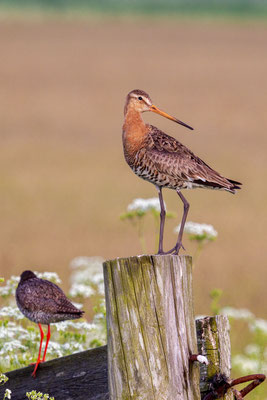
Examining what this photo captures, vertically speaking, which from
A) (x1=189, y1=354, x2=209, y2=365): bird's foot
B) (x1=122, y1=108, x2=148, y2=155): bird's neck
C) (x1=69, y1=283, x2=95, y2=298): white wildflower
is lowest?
(x1=189, y1=354, x2=209, y2=365): bird's foot

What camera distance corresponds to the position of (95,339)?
21.1 ft

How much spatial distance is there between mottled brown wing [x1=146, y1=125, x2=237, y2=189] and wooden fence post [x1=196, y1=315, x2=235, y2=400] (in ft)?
4.87

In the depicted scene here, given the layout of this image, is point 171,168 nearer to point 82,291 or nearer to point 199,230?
point 199,230

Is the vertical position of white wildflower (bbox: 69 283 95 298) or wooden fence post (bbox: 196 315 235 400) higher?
white wildflower (bbox: 69 283 95 298)

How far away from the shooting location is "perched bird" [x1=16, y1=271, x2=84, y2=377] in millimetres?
5605

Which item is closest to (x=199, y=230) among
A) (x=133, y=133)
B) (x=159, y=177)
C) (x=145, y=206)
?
(x=145, y=206)

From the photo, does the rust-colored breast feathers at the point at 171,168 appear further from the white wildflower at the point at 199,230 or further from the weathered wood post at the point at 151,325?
the weathered wood post at the point at 151,325

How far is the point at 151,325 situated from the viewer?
11.9ft

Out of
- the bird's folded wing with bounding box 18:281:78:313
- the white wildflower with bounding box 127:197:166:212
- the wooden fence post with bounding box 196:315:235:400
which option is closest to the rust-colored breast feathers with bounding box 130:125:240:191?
the bird's folded wing with bounding box 18:281:78:313

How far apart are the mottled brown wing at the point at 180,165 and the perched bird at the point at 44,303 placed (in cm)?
118

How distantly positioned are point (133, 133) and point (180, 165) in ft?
1.35

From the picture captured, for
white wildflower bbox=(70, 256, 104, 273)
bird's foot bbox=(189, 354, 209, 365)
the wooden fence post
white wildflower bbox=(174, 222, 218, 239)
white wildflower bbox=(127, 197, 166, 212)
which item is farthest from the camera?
white wildflower bbox=(70, 256, 104, 273)

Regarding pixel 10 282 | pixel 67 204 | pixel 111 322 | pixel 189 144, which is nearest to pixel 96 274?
pixel 10 282

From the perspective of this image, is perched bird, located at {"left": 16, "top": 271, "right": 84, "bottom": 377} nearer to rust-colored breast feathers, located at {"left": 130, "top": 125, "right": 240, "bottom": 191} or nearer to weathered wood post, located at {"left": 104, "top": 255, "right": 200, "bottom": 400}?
rust-colored breast feathers, located at {"left": 130, "top": 125, "right": 240, "bottom": 191}
